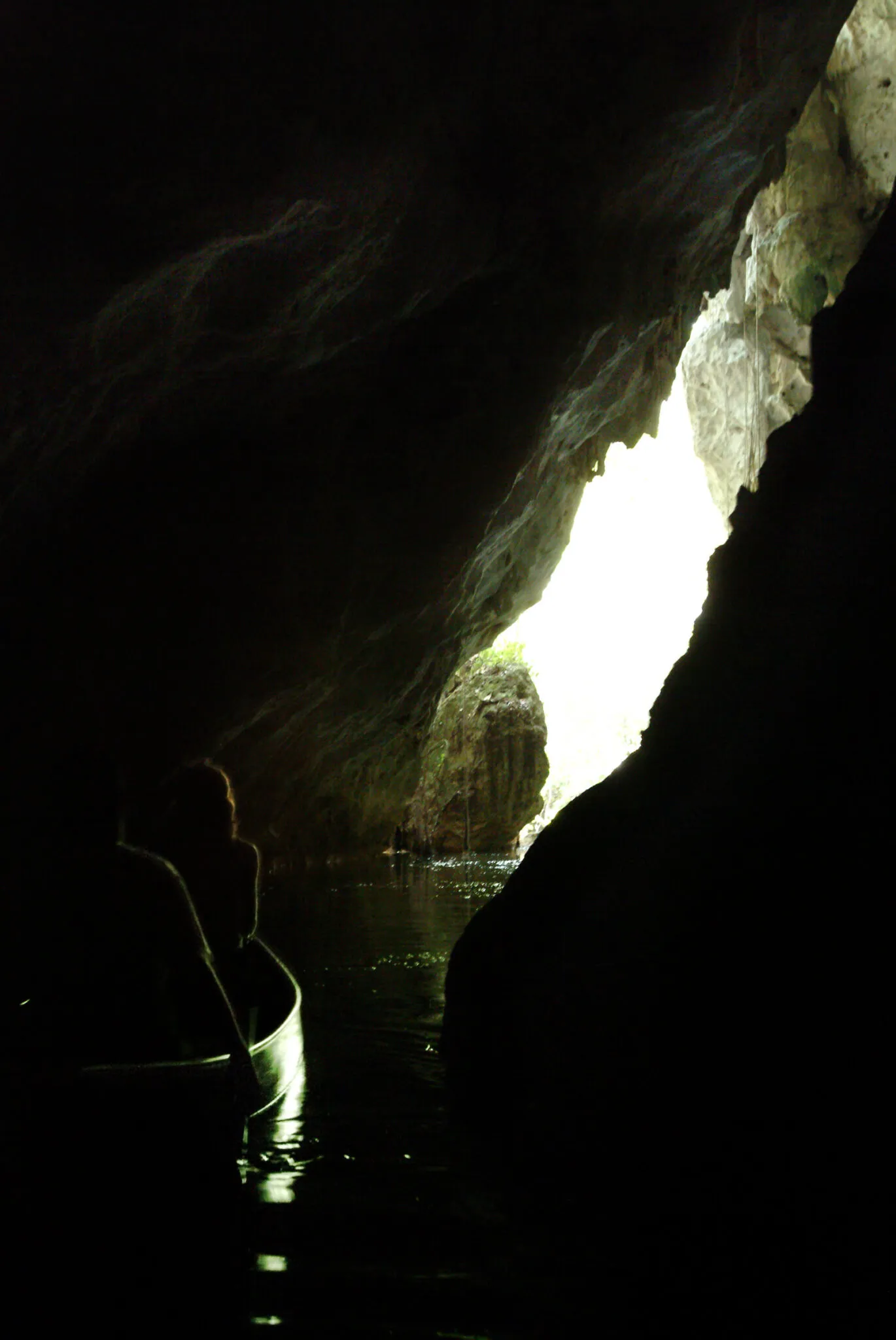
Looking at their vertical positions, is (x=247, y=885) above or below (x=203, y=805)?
below

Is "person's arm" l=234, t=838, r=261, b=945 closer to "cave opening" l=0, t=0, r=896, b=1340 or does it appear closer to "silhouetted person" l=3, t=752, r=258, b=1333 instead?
"cave opening" l=0, t=0, r=896, b=1340

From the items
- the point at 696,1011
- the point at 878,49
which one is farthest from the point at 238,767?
the point at 878,49

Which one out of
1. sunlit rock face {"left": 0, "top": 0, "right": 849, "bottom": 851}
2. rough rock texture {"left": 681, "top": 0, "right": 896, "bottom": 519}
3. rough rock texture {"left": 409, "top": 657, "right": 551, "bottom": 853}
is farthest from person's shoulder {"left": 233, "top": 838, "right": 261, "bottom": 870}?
rough rock texture {"left": 409, "top": 657, "right": 551, "bottom": 853}

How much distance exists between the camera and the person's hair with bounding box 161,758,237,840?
4859mm

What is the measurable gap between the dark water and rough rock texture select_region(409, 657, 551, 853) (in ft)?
63.0

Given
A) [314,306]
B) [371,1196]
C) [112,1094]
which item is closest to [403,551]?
[314,306]

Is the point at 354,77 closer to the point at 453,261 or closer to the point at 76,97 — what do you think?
the point at 76,97

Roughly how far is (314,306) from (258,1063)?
15.0 ft

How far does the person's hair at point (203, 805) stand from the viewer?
486 centimetres

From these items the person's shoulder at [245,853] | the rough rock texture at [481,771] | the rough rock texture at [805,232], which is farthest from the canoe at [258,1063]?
the rough rock texture at [481,771]

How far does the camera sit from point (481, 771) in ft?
82.9

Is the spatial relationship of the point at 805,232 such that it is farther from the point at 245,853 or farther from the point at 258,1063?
the point at 258,1063

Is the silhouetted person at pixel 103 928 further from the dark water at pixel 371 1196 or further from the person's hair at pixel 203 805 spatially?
the person's hair at pixel 203 805

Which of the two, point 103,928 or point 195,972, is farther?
point 195,972
